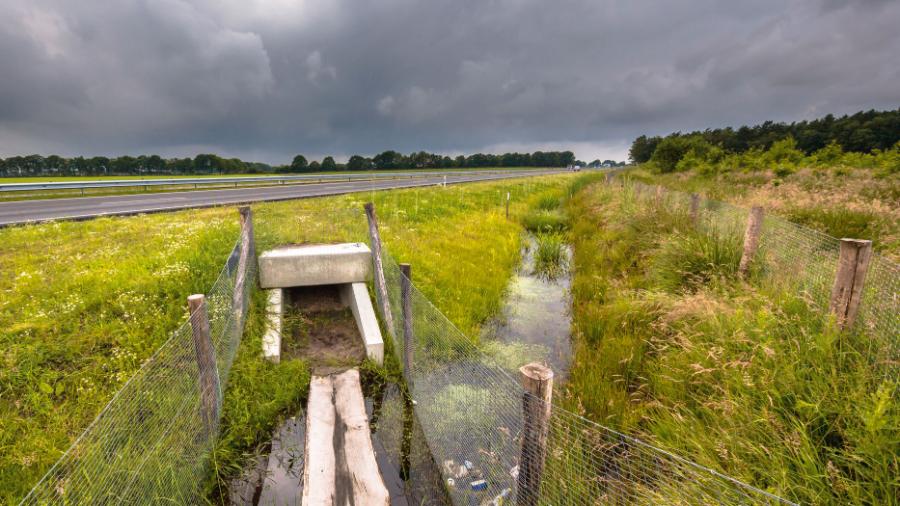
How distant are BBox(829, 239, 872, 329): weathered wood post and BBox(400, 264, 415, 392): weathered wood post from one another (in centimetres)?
402

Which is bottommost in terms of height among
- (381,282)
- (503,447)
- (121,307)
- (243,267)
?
(503,447)

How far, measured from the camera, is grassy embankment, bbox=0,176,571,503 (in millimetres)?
3734

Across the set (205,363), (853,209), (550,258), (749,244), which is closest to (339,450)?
(205,363)

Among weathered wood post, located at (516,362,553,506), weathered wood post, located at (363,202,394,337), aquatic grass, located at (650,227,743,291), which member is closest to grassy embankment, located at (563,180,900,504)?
aquatic grass, located at (650,227,743,291)

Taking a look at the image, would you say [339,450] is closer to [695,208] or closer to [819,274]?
[819,274]

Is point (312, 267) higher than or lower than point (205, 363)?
higher

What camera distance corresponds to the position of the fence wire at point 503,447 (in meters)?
2.38

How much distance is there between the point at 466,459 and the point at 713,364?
2.59 metres

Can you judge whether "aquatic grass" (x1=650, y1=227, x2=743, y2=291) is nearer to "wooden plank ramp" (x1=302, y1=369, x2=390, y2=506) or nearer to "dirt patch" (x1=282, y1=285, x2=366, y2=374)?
"wooden plank ramp" (x1=302, y1=369, x2=390, y2=506)

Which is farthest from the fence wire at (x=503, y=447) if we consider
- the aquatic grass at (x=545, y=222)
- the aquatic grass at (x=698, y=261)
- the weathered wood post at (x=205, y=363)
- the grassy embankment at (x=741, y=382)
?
the aquatic grass at (x=545, y=222)

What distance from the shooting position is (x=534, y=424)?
2117 millimetres

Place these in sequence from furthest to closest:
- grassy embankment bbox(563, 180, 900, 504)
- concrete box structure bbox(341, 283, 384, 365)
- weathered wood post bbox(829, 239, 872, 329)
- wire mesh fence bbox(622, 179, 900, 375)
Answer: concrete box structure bbox(341, 283, 384, 365) < weathered wood post bbox(829, 239, 872, 329) < wire mesh fence bbox(622, 179, 900, 375) < grassy embankment bbox(563, 180, 900, 504)

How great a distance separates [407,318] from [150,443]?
8.34ft

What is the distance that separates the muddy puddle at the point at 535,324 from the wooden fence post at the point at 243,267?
3.50m
